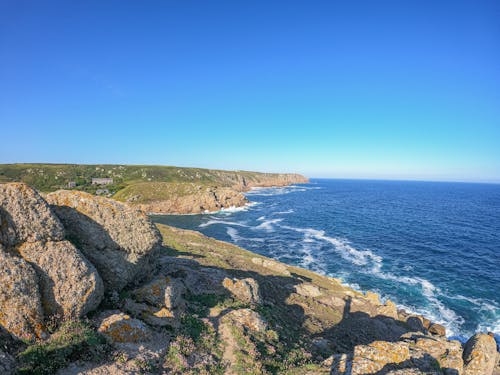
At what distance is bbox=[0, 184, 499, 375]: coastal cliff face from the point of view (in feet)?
33.1

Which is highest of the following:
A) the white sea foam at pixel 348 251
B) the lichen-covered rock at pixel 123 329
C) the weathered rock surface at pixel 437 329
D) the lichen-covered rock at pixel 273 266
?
the lichen-covered rock at pixel 123 329

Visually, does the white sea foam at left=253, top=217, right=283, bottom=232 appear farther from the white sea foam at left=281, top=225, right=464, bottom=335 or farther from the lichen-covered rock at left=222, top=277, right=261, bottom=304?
the lichen-covered rock at left=222, top=277, right=261, bottom=304

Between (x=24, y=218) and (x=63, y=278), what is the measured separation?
129 inches

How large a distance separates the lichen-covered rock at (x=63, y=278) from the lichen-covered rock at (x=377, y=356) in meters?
13.2

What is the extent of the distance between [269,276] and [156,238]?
19917mm

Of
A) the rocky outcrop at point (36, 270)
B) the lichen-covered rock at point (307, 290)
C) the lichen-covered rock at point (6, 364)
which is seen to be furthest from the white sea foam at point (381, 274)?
the lichen-covered rock at point (6, 364)

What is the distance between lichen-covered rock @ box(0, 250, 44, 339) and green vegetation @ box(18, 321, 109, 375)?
70 cm

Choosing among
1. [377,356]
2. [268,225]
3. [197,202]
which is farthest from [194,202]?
[377,356]

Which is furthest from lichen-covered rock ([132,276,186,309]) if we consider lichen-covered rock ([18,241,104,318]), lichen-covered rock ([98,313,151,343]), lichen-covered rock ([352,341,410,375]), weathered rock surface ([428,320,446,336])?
weathered rock surface ([428,320,446,336])

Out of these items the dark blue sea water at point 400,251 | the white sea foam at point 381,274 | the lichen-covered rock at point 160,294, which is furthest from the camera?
the dark blue sea water at point 400,251

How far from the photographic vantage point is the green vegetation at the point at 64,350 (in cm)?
889

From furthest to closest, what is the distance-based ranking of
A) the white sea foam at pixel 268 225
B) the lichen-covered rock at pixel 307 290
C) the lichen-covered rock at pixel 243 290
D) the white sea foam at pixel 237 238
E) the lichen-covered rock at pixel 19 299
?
the white sea foam at pixel 268 225, the white sea foam at pixel 237 238, the lichen-covered rock at pixel 307 290, the lichen-covered rock at pixel 243 290, the lichen-covered rock at pixel 19 299

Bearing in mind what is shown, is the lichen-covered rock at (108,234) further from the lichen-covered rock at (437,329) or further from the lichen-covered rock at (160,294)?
the lichen-covered rock at (437,329)

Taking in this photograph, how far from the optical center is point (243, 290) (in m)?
20.7
